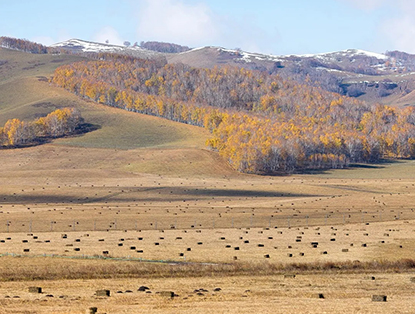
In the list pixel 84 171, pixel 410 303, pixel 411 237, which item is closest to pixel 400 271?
pixel 410 303

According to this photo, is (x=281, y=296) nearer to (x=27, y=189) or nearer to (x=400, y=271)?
(x=400, y=271)

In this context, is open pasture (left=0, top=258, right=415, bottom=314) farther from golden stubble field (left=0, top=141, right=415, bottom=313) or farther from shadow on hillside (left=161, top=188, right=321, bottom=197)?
shadow on hillside (left=161, top=188, right=321, bottom=197)

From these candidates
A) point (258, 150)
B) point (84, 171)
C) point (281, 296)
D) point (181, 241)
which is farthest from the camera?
point (258, 150)

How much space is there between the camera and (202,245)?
53094 mm

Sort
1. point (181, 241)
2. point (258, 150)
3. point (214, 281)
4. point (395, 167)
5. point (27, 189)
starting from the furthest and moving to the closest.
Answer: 1. point (395, 167)
2. point (258, 150)
3. point (27, 189)
4. point (181, 241)
5. point (214, 281)

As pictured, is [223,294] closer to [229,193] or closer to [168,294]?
[168,294]

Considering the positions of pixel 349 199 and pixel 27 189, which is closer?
pixel 349 199

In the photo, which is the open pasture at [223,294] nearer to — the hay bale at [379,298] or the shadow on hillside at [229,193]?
the hay bale at [379,298]

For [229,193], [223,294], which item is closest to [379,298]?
[223,294]

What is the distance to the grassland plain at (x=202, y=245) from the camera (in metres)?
31.8

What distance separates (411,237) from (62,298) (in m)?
36.6

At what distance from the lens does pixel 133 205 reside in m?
95.2

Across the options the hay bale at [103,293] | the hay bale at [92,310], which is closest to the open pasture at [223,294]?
the hay bale at [103,293]

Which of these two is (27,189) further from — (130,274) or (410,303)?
(410,303)
